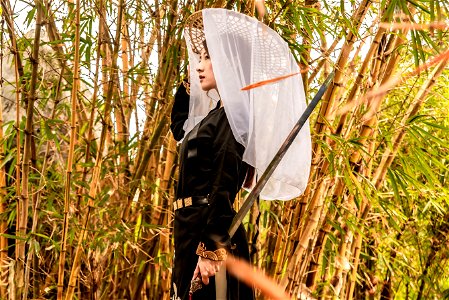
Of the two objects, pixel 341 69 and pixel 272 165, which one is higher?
pixel 341 69

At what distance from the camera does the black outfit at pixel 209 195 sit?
171cm

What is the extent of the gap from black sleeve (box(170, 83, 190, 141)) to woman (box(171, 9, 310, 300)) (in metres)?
0.21

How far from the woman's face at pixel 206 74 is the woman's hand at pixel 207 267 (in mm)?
517

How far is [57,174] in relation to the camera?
124 inches

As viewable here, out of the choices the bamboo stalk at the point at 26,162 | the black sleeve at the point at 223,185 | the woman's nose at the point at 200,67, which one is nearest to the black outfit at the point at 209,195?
the black sleeve at the point at 223,185

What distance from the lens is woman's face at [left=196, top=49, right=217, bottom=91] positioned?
73.8 inches

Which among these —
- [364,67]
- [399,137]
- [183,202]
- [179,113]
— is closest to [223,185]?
[183,202]

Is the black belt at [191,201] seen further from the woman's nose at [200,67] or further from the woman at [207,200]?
the woman's nose at [200,67]

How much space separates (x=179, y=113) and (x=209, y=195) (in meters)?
0.46

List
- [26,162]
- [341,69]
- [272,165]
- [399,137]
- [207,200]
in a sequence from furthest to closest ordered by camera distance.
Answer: [399,137] < [341,69] < [26,162] < [207,200] < [272,165]

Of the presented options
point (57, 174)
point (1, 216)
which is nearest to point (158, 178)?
point (57, 174)

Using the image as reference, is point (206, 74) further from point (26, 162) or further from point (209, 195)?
point (26, 162)

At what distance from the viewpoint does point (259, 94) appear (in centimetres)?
176

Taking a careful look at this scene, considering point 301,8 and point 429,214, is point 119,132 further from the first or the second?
point 429,214
